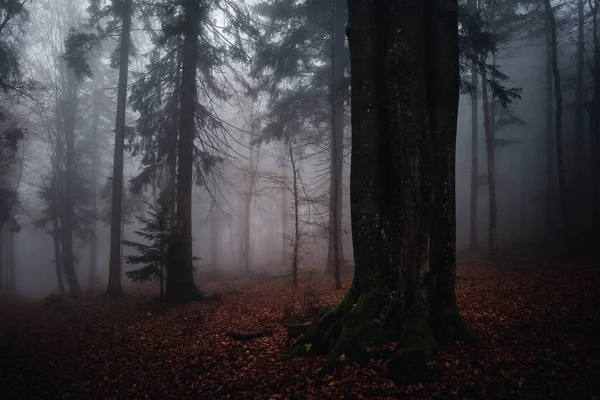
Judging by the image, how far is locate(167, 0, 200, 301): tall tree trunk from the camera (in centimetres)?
1220

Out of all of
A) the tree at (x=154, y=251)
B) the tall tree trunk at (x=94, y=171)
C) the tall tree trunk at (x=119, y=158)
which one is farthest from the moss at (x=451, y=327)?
the tall tree trunk at (x=94, y=171)

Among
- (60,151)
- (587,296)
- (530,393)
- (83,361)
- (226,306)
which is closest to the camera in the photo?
(530,393)

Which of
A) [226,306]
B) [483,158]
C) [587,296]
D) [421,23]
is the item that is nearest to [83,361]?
[226,306]

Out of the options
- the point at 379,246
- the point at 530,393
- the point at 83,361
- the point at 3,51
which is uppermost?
the point at 3,51

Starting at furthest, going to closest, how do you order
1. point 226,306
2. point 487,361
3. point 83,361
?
1. point 226,306
2. point 83,361
3. point 487,361

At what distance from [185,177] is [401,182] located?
9.97 metres

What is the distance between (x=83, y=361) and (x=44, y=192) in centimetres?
1890

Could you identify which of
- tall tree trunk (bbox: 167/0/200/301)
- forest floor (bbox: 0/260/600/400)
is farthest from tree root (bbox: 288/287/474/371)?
tall tree trunk (bbox: 167/0/200/301)

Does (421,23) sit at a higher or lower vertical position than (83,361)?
higher

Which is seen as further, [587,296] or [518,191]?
[518,191]

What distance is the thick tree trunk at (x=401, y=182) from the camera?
203 inches

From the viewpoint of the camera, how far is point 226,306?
11.1 meters

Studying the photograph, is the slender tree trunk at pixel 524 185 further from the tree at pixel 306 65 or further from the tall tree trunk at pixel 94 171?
the tall tree trunk at pixel 94 171

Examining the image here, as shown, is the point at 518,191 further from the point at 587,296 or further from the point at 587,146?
the point at 587,296
